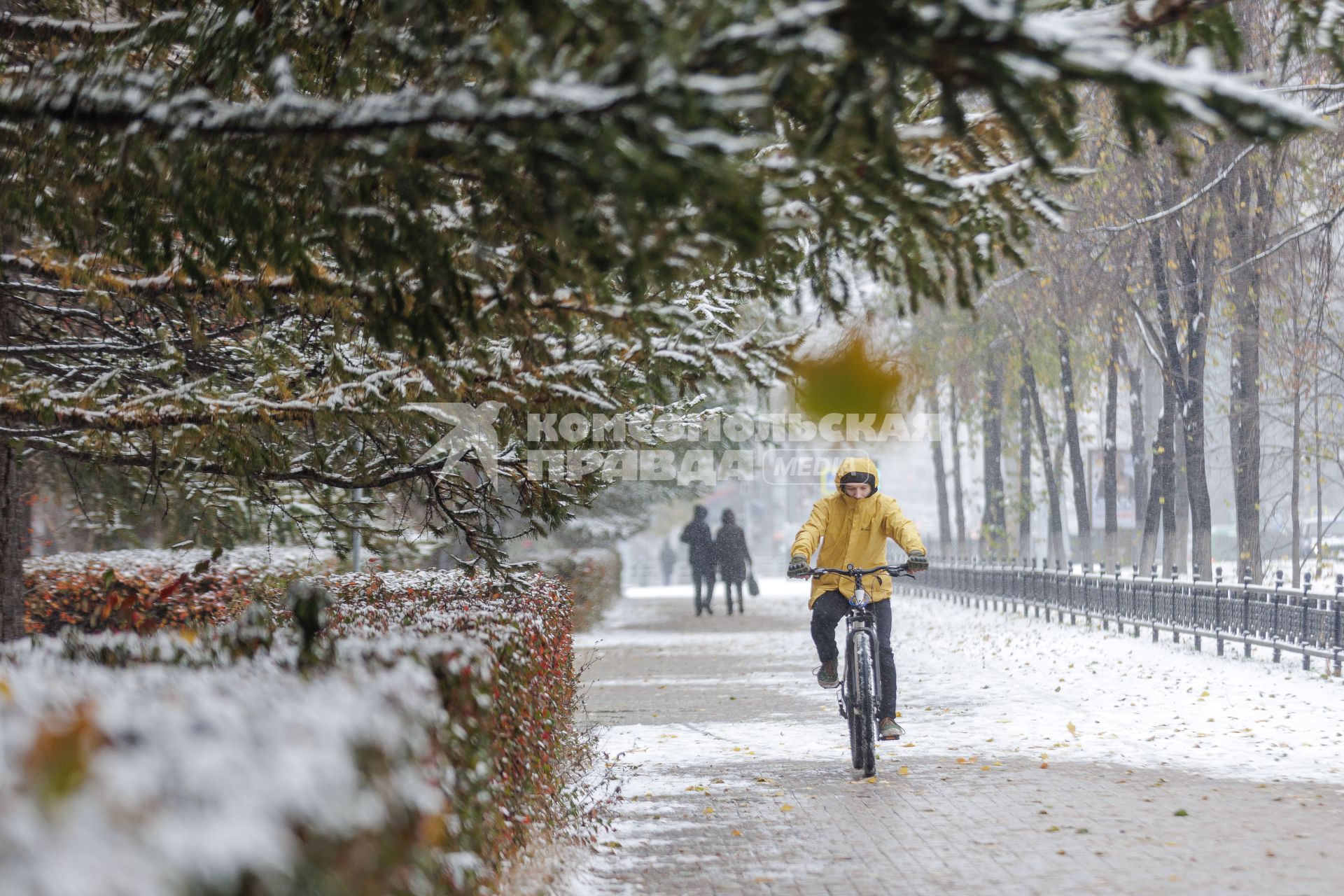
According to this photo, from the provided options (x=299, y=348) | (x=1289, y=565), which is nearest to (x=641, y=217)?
(x=299, y=348)

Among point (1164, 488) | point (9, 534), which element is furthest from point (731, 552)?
point (9, 534)

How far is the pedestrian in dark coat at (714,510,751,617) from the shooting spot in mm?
29219

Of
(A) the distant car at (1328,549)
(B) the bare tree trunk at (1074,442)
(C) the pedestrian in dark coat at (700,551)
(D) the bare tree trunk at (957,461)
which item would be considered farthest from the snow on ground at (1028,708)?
(D) the bare tree trunk at (957,461)

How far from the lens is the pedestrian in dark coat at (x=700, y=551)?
97.8ft

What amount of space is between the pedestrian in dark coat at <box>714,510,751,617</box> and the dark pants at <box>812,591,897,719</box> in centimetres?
1956

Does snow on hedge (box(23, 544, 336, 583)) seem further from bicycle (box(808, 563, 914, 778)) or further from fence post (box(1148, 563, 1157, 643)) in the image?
fence post (box(1148, 563, 1157, 643))

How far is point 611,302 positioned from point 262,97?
91.1 inches

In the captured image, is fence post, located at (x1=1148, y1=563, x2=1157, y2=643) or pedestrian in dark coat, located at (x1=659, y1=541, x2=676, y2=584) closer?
fence post, located at (x1=1148, y1=563, x2=1157, y2=643)

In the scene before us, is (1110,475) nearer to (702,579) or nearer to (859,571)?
(702,579)

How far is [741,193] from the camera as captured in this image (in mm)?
3738

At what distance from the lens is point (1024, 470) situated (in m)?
36.0

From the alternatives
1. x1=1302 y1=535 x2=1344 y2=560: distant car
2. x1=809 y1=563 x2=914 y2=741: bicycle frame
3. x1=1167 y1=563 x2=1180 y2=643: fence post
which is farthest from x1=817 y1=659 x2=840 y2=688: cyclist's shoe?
x1=1302 y1=535 x2=1344 y2=560: distant car

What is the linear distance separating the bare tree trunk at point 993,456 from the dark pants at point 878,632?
2260cm

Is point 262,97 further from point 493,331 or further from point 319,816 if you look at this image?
point 319,816
